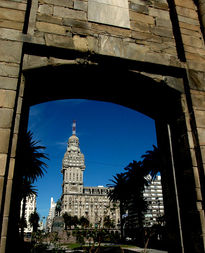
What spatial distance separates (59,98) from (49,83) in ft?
2.41

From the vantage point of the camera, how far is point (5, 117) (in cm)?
345

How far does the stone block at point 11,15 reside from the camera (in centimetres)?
426

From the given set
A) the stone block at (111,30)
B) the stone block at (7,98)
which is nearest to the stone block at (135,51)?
the stone block at (111,30)

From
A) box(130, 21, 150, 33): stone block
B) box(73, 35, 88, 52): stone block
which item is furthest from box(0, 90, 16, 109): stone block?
box(130, 21, 150, 33): stone block

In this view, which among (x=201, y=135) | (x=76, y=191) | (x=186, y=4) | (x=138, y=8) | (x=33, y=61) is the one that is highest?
(x=76, y=191)

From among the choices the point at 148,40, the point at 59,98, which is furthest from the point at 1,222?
the point at 148,40

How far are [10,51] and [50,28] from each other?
41.8 inches

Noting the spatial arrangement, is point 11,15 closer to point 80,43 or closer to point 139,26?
point 80,43

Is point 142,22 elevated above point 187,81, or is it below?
above

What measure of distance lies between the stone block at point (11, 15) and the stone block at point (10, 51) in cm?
60

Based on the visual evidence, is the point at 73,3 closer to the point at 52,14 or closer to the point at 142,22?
the point at 52,14

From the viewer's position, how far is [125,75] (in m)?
4.80

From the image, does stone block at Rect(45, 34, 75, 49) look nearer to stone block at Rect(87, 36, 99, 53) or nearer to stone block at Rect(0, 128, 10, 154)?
stone block at Rect(87, 36, 99, 53)

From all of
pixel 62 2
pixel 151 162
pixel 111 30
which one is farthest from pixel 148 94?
pixel 151 162
